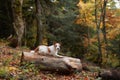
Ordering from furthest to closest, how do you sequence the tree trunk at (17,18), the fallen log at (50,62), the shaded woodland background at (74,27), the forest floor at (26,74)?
1. the shaded woodland background at (74,27)
2. the tree trunk at (17,18)
3. the fallen log at (50,62)
4. the forest floor at (26,74)

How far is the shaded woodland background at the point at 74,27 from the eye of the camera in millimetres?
23352

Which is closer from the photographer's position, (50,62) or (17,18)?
(50,62)

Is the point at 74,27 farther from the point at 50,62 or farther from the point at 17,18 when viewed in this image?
the point at 50,62

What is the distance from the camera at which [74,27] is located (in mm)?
30953

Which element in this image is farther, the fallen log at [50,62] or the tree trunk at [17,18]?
the tree trunk at [17,18]

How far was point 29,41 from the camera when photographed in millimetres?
25766

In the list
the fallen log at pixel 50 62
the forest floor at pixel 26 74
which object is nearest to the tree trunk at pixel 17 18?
the forest floor at pixel 26 74

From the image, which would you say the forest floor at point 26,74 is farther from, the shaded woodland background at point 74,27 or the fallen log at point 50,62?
the shaded woodland background at point 74,27

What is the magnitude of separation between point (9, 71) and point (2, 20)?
17417 mm

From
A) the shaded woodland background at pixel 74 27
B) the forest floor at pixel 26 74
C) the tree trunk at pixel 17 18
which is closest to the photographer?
the forest floor at pixel 26 74

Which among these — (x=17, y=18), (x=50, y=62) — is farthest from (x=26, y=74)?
(x=17, y=18)

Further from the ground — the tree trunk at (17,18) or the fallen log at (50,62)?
the tree trunk at (17,18)

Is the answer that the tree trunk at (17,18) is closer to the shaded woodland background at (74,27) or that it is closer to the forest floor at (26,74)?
the shaded woodland background at (74,27)

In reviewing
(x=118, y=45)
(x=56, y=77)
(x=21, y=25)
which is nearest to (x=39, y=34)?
(x=21, y=25)
